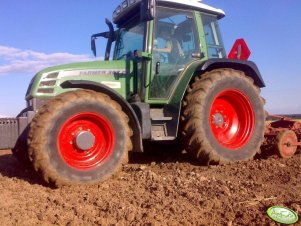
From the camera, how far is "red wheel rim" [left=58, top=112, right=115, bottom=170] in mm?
4371

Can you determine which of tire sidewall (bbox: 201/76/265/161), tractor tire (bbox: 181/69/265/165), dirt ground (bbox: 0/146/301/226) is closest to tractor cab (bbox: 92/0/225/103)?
tractor tire (bbox: 181/69/265/165)

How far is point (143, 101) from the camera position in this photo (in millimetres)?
5434

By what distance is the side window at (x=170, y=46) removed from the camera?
5.49m

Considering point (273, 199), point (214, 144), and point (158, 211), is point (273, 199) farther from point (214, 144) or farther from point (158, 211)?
point (214, 144)

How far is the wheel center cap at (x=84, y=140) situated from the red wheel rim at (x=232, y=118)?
2036mm

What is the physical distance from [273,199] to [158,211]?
111cm

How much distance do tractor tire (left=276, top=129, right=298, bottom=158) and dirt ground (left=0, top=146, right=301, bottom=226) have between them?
0.87 m

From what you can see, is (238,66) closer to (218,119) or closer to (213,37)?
(213,37)

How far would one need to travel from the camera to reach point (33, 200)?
355 cm

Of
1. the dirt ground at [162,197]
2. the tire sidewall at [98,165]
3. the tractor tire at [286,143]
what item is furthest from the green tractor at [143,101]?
the tractor tire at [286,143]

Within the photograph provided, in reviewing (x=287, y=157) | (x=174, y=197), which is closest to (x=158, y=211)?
(x=174, y=197)

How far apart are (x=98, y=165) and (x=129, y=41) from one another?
2286 mm

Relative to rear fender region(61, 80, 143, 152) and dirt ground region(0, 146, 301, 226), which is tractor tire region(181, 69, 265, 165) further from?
rear fender region(61, 80, 143, 152)

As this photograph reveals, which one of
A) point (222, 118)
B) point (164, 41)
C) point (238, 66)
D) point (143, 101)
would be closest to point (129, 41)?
point (164, 41)
